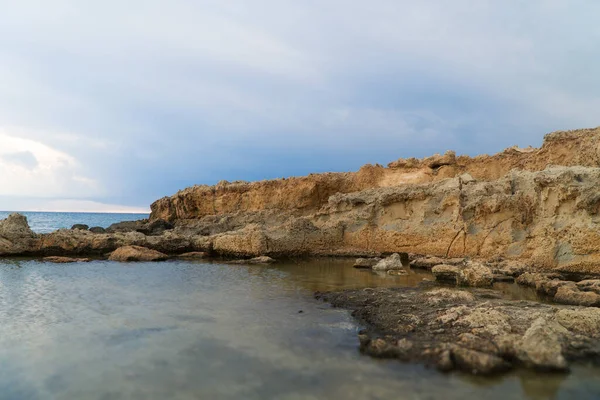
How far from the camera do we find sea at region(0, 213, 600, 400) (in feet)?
13.8

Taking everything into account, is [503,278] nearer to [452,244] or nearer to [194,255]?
[452,244]

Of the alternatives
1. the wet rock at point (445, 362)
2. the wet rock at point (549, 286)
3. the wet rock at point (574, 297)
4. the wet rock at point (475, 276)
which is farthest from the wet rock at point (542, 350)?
the wet rock at point (475, 276)

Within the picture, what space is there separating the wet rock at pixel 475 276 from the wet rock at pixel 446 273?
32cm

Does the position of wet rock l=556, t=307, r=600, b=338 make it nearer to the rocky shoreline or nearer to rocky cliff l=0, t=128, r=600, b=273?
the rocky shoreline

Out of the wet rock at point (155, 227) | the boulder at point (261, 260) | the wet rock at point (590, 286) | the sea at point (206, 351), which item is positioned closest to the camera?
the sea at point (206, 351)

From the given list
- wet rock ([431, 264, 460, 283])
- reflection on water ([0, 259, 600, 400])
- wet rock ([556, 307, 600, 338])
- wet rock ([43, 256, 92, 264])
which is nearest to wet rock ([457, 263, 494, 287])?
wet rock ([431, 264, 460, 283])

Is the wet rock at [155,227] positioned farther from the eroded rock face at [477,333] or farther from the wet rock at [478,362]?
the wet rock at [478,362]

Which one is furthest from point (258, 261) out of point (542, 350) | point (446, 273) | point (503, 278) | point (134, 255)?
point (542, 350)

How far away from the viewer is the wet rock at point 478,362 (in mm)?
4473

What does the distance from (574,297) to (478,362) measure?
4474mm

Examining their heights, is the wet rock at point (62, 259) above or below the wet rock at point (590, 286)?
below

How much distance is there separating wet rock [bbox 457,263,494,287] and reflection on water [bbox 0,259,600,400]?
5.78 ft

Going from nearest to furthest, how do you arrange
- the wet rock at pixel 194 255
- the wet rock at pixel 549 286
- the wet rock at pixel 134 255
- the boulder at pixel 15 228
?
the wet rock at pixel 549 286 → the wet rock at pixel 134 255 → the boulder at pixel 15 228 → the wet rock at pixel 194 255

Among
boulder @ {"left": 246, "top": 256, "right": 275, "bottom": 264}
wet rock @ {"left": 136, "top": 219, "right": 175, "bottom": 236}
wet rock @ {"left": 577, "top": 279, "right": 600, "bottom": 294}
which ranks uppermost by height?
wet rock @ {"left": 136, "top": 219, "right": 175, "bottom": 236}
